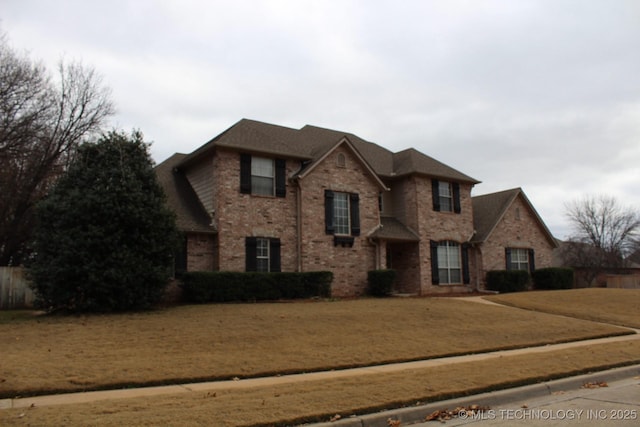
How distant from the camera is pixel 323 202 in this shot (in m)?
24.2

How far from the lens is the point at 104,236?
16297mm

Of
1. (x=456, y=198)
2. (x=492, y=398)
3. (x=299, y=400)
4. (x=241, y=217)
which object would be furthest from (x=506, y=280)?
(x=299, y=400)

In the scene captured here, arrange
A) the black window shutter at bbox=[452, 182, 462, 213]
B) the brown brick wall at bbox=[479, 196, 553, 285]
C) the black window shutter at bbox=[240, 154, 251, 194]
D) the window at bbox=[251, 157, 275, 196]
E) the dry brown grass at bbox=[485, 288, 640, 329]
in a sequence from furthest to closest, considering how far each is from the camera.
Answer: the brown brick wall at bbox=[479, 196, 553, 285], the black window shutter at bbox=[452, 182, 462, 213], the window at bbox=[251, 157, 275, 196], the black window shutter at bbox=[240, 154, 251, 194], the dry brown grass at bbox=[485, 288, 640, 329]

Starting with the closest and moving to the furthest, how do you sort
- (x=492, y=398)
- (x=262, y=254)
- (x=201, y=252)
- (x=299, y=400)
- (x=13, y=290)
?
(x=299, y=400), (x=492, y=398), (x=13, y=290), (x=201, y=252), (x=262, y=254)

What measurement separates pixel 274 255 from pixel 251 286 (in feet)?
8.08

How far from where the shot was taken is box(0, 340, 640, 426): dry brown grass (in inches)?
259

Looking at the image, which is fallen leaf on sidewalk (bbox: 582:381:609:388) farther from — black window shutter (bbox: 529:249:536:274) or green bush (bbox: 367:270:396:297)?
black window shutter (bbox: 529:249:536:274)

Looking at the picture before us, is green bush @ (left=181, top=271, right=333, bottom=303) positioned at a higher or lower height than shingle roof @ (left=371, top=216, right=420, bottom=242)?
lower

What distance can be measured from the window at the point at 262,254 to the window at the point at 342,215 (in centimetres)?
281

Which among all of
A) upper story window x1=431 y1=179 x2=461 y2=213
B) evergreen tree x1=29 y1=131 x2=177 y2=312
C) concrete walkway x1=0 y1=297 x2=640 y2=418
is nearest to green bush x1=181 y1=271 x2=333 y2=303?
evergreen tree x1=29 y1=131 x2=177 y2=312

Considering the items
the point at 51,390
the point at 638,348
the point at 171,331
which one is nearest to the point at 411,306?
the point at 638,348

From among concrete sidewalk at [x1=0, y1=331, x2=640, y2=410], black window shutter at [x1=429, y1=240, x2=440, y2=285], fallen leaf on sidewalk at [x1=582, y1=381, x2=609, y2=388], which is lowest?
fallen leaf on sidewalk at [x1=582, y1=381, x2=609, y2=388]

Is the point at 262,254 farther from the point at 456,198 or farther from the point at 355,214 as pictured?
the point at 456,198

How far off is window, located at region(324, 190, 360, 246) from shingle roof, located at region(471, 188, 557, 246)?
803 centimetres
